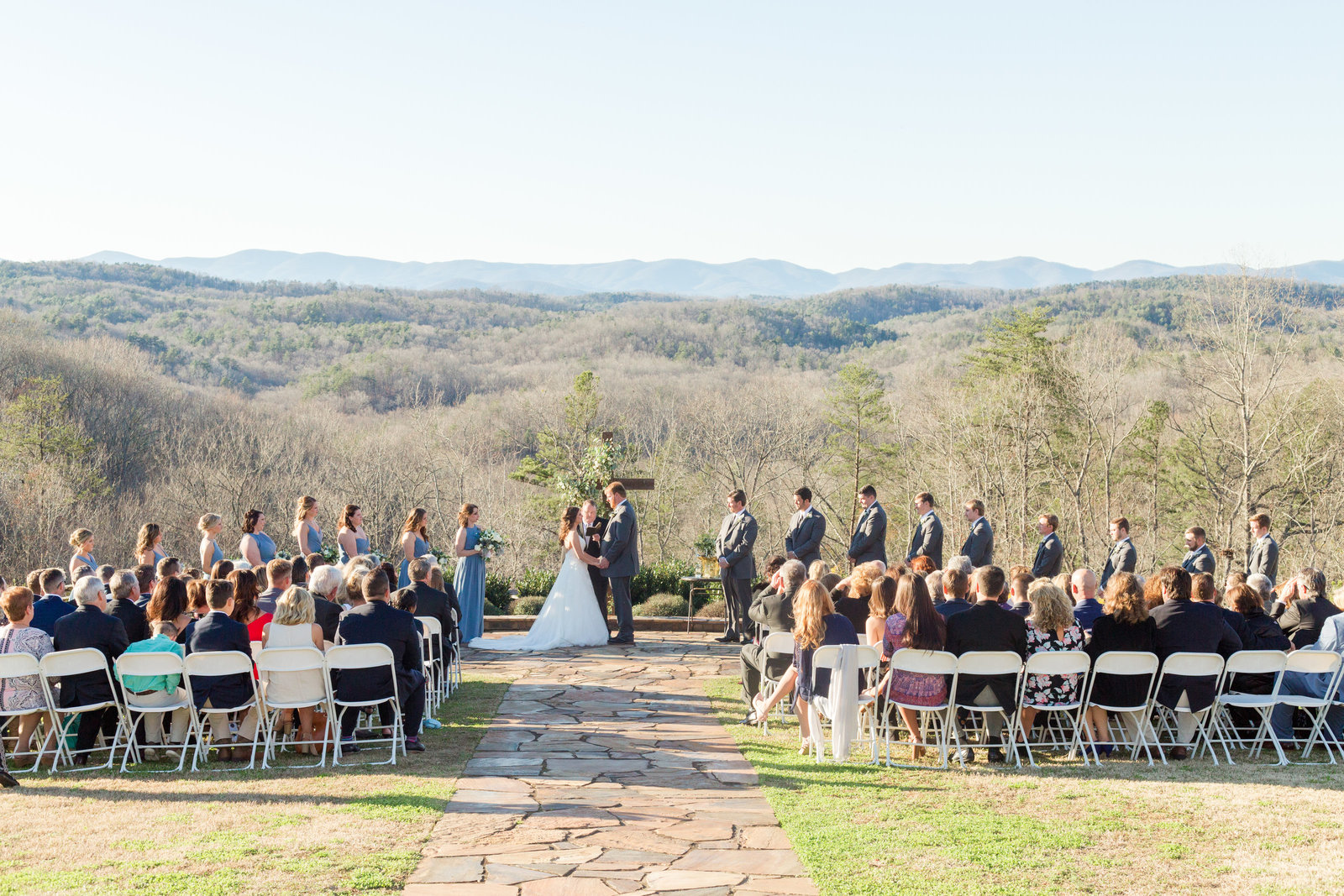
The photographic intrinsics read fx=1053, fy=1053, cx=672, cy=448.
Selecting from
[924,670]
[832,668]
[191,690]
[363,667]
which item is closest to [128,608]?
[191,690]

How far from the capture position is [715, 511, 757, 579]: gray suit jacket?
12.0 meters

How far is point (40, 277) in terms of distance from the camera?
70562 mm

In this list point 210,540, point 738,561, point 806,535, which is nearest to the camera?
point 210,540

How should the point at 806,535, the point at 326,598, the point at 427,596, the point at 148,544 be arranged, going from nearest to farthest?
the point at 326,598, the point at 427,596, the point at 148,544, the point at 806,535

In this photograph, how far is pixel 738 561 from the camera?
40.0ft

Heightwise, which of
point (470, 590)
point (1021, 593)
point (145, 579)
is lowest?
point (470, 590)

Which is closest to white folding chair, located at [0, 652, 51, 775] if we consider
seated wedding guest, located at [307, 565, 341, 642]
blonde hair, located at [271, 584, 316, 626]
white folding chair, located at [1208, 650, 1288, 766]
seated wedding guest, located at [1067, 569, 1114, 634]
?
blonde hair, located at [271, 584, 316, 626]

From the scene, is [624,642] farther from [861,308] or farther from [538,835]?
[861,308]

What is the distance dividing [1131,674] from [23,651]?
735cm

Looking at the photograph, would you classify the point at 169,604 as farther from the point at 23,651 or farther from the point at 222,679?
the point at 23,651

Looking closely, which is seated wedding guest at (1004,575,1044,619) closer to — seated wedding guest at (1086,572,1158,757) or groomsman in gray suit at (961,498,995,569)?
seated wedding guest at (1086,572,1158,757)

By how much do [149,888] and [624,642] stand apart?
8.49 m

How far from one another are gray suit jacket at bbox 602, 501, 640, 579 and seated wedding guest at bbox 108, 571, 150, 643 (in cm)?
583

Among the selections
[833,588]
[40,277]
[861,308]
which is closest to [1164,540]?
[833,588]
